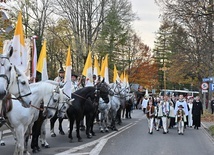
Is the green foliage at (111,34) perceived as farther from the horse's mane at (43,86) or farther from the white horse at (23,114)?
the white horse at (23,114)

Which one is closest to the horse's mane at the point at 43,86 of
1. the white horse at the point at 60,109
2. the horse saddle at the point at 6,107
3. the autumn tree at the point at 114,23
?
the white horse at the point at 60,109

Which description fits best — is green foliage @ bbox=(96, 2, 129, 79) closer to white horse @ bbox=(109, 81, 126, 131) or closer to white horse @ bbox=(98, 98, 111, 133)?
white horse @ bbox=(109, 81, 126, 131)

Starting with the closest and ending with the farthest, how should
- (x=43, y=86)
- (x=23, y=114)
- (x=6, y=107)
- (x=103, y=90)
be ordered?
(x=6, y=107) < (x=23, y=114) < (x=43, y=86) < (x=103, y=90)

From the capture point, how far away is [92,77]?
19.7 m

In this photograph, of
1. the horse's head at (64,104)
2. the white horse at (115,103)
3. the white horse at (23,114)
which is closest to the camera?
the white horse at (23,114)

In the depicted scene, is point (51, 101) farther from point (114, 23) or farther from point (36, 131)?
point (114, 23)

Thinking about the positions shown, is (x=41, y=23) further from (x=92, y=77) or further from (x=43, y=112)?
(x=43, y=112)

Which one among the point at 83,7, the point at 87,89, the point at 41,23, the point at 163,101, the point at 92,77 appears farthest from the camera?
the point at 41,23

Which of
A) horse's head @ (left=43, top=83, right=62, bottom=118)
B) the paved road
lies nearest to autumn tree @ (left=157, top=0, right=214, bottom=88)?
the paved road

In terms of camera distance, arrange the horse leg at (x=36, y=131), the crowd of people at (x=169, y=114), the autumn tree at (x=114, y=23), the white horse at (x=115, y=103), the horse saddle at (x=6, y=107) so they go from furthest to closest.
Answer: the autumn tree at (x=114, y=23)
the white horse at (x=115, y=103)
the crowd of people at (x=169, y=114)
the horse leg at (x=36, y=131)
the horse saddle at (x=6, y=107)

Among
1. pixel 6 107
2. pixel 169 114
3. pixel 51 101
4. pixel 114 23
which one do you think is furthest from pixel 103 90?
pixel 114 23

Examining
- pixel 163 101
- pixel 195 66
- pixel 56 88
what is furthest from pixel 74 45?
pixel 56 88

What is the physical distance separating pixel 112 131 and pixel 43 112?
781cm

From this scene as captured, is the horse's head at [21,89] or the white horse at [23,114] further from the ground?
the horse's head at [21,89]
